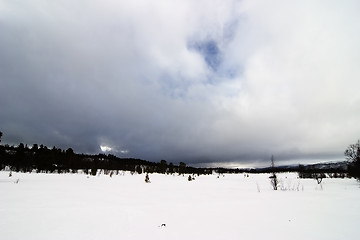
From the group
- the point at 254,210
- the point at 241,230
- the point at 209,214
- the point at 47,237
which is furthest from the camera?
the point at 254,210

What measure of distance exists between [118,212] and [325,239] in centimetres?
550

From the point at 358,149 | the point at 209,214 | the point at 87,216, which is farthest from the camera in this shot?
the point at 358,149

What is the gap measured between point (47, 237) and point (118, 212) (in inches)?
100

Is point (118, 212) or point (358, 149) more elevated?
point (358, 149)

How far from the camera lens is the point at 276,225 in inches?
212

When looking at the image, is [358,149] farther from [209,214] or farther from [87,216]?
[87,216]

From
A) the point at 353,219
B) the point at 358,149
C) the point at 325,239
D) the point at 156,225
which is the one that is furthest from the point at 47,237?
the point at 358,149

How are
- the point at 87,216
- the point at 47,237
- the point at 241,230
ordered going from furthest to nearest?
the point at 87,216 → the point at 241,230 → the point at 47,237

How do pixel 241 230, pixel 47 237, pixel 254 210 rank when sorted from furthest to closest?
pixel 254 210 < pixel 241 230 < pixel 47 237

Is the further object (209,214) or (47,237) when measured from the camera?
(209,214)

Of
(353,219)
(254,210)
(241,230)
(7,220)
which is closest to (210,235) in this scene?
(241,230)

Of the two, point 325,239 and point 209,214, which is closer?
point 325,239

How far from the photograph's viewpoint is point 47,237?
4.31 m

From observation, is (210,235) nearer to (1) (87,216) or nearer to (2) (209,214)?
(2) (209,214)
